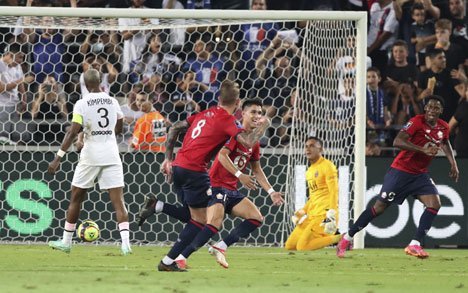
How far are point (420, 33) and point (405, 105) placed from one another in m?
1.54

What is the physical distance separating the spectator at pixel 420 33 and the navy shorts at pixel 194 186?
8641 millimetres

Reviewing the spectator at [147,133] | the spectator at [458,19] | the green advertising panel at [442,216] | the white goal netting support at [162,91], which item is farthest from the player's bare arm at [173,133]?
the spectator at [458,19]

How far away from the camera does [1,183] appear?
16.9 m

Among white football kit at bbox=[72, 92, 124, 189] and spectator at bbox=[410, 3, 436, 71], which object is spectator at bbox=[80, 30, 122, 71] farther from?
spectator at bbox=[410, 3, 436, 71]

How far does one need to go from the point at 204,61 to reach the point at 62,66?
2073mm

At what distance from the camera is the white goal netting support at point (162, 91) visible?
16859mm

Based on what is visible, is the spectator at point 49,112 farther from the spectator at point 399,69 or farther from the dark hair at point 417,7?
the dark hair at point 417,7

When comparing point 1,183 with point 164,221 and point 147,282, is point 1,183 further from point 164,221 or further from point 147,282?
point 147,282

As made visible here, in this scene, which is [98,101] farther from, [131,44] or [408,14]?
[408,14]

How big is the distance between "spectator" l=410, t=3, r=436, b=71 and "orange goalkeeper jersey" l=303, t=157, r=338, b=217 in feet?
11.7

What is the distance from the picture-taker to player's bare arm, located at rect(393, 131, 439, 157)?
1450cm

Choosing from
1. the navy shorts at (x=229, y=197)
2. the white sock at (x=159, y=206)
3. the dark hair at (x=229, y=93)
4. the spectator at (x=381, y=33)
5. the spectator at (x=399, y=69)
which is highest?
the spectator at (x=381, y=33)

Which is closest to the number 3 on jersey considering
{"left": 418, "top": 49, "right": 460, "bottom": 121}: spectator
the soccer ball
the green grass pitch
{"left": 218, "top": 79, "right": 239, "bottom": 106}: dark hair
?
{"left": 218, "top": 79, "right": 239, "bottom": 106}: dark hair

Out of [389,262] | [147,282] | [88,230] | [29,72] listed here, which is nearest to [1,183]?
[29,72]
